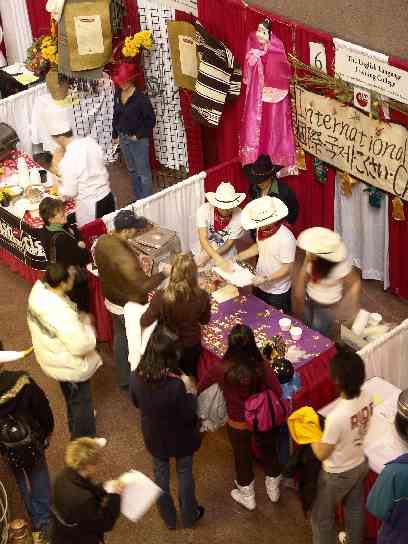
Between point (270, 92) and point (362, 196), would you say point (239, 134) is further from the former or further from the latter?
point (362, 196)

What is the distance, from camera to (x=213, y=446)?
5.86 metres

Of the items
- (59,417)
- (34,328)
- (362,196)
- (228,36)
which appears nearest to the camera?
(34,328)

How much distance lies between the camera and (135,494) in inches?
172

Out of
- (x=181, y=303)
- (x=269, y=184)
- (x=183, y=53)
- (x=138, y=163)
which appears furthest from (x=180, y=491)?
(x=183, y=53)

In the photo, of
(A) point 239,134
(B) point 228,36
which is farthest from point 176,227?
(B) point 228,36

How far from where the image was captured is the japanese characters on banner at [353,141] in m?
6.45

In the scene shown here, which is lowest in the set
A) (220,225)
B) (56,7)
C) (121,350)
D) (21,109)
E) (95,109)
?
(121,350)

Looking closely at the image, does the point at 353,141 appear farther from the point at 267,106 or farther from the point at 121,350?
the point at 121,350

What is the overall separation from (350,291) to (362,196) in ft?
5.22

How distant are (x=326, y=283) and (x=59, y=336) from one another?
173 cm

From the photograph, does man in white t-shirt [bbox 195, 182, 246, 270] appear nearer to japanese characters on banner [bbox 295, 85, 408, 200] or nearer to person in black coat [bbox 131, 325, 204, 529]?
japanese characters on banner [bbox 295, 85, 408, 200]

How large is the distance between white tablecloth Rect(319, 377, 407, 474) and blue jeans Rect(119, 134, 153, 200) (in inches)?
153

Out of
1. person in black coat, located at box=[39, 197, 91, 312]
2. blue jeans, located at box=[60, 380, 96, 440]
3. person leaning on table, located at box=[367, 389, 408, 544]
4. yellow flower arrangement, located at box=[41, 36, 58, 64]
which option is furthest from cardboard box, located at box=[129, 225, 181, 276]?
yellow flower arrangement, located at box=[41, 36, 58, 64]

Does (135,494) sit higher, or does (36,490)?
(135,494)
